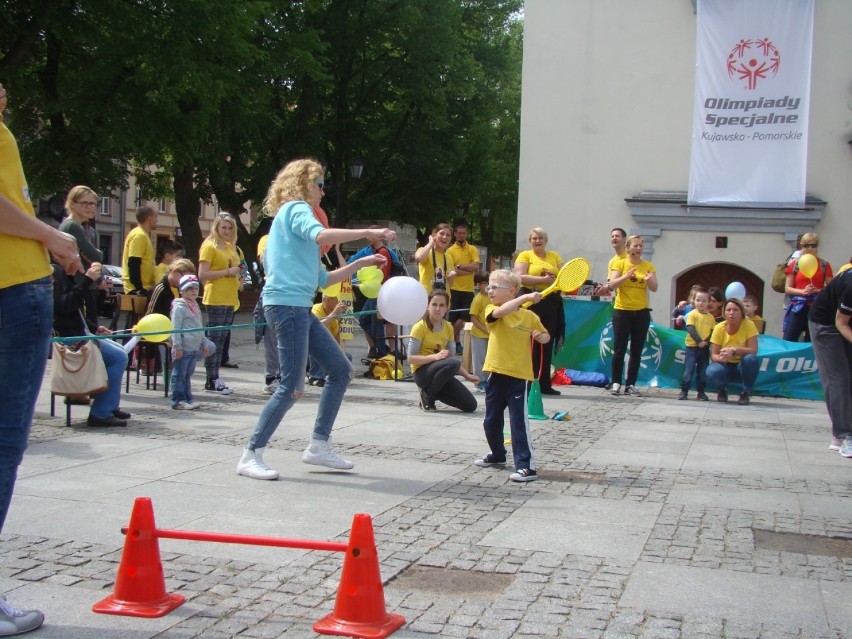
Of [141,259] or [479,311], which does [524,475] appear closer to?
[479,311]

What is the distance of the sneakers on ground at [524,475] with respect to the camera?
22.3 ft

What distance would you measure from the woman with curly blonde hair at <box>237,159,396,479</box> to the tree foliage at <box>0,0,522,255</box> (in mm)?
16650

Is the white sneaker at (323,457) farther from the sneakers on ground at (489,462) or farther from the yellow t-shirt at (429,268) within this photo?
the yellow t-shirt at (429,268)

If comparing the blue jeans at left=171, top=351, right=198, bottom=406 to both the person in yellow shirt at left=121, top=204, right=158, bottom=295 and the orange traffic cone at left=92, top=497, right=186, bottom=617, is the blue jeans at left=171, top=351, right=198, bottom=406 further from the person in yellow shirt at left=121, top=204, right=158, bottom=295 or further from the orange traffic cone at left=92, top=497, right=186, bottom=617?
the orange traffic cone at left=92, top=497, right=186, bottom=617

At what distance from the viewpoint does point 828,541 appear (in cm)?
548

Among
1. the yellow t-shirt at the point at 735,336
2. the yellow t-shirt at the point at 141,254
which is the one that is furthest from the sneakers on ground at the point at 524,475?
the yellow t-shirt at the point at 141,254

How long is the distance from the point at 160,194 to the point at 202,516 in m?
29.4

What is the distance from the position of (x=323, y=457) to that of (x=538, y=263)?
5.74 metres

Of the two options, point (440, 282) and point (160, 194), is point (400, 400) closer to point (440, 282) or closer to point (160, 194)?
point (440, 282)

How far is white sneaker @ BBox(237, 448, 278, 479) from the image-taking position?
21.2 feet

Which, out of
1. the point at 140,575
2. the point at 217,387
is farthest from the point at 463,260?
the point at 140,575

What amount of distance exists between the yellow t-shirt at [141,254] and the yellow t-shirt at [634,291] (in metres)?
5.91

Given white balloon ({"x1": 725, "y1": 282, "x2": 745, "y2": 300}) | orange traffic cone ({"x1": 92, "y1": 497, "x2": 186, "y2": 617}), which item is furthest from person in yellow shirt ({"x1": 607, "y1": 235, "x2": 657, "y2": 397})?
orange traffic cone ({"x1": 92, "y1": 497, "x2": 186, "y2": 617})

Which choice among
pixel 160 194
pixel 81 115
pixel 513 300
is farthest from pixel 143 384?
pixel 160 194
